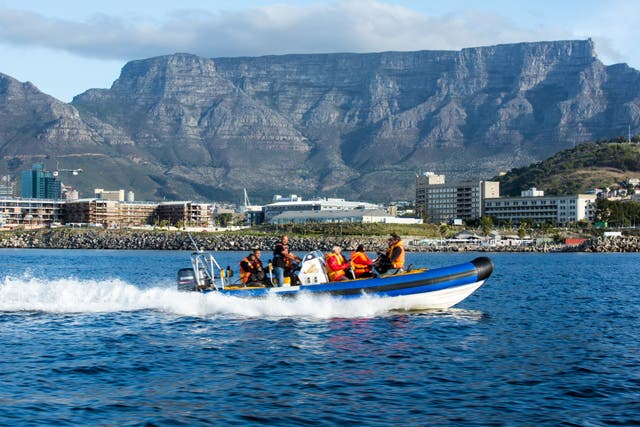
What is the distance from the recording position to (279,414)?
20.2 meters

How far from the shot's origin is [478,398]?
853 inches

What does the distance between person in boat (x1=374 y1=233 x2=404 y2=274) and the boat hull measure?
587mm

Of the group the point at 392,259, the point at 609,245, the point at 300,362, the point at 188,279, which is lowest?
the point at 609,245

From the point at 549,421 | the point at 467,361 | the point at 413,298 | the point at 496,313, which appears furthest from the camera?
the point at 496,313

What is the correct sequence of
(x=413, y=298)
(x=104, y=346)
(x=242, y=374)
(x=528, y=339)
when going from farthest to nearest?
(x=413, y=298) < (x=528, y=339) < (x=104, y=346) < (x=242, y=374)

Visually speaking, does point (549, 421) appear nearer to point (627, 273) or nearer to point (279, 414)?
point (279, 414)

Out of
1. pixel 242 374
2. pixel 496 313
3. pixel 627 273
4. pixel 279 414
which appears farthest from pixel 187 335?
pixel 627 273

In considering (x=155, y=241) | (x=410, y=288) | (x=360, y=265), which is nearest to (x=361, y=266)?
(x=360, y=265)

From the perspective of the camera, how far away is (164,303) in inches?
1494

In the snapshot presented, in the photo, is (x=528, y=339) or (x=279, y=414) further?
(x=528, y=339)

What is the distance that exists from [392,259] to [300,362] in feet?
32.2

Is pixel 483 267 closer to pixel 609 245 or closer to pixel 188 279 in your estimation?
pixel 188 279

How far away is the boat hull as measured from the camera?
113ft

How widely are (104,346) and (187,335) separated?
3118mm
